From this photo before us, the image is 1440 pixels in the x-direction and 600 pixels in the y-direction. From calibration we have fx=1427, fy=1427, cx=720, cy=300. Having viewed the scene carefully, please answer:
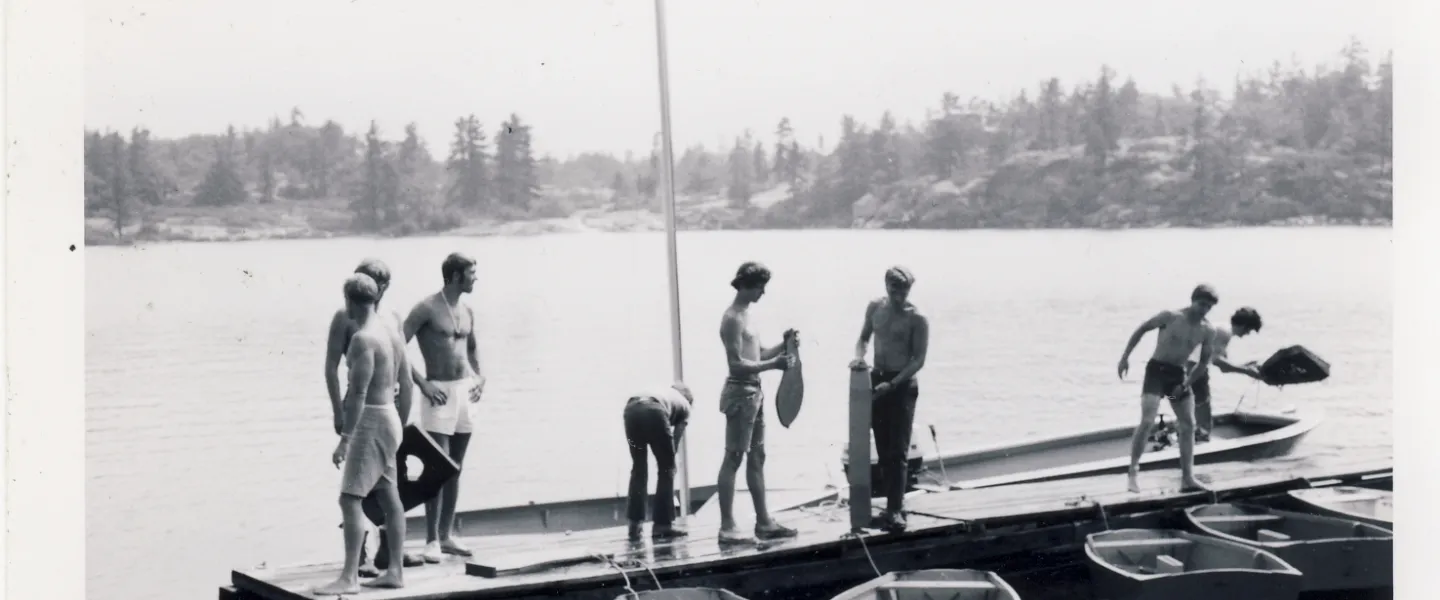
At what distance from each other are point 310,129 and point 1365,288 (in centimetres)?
1932

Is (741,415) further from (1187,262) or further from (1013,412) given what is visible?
(1187,262)

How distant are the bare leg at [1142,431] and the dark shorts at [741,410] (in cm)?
230

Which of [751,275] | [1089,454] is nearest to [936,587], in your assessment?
[751,275]

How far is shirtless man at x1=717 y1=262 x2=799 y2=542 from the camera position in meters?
5.68

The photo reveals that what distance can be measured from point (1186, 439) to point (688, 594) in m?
3.26

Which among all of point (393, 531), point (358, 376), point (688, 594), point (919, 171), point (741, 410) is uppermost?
point (919, 171)

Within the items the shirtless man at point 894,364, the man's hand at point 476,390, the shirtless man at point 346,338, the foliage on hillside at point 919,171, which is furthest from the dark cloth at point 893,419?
the foliage on hillside at point 919,171

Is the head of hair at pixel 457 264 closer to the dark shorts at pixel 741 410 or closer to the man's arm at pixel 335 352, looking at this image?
the man's arm at pixel 335 352

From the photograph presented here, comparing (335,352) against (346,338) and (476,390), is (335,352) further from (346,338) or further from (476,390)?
(476,390)

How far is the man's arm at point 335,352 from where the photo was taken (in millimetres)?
5000

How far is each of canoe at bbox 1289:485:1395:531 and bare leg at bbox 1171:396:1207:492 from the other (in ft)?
2.11

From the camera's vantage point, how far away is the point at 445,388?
5645 millimetres

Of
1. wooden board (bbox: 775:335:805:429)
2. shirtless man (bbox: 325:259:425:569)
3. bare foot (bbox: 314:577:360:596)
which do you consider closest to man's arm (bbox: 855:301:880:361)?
wooden board (bbox: 775:335:805:429)

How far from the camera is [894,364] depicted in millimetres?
6176
